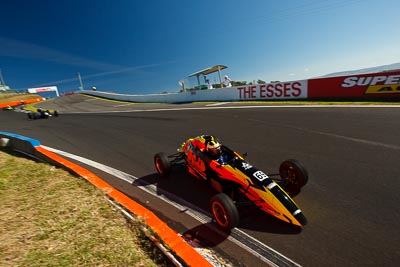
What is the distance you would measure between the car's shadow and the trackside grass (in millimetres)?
901

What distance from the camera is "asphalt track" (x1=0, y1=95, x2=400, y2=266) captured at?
9.45 feet

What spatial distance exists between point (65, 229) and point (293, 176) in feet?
12.5

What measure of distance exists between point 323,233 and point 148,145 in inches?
235

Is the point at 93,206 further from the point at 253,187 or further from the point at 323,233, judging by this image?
the point at 323,233

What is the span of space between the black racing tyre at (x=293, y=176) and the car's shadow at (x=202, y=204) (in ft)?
2.73

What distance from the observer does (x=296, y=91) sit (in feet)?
48.4

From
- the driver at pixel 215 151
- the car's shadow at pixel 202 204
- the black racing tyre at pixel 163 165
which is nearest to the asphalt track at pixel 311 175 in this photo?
the car's shadow at pixel 202 204

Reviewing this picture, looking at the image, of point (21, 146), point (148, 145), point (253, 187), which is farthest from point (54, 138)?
point (253, 187)

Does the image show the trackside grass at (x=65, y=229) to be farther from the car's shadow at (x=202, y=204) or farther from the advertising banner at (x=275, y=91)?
the advertising banner at (x=275, y=91)

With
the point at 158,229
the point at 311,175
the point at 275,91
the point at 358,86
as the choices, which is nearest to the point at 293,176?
the point at 311,175

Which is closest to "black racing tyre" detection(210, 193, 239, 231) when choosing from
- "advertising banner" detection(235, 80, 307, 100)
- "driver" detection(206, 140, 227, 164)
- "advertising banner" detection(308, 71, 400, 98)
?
"driver" detection(206, 140, 227, 164)

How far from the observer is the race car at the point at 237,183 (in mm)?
3186

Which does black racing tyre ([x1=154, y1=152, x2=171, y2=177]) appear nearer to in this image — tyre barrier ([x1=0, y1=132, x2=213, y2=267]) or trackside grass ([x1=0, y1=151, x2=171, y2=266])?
tyre barrier ([x1=0, y1=132, x2=213, y2=267])

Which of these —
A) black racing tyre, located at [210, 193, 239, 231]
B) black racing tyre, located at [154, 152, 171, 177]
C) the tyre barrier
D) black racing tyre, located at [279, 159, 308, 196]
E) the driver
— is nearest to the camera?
the tyre barrier
